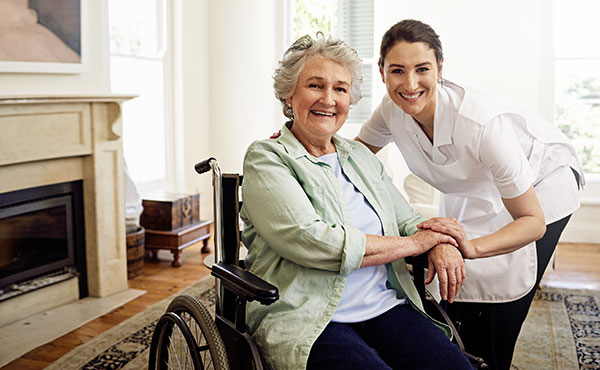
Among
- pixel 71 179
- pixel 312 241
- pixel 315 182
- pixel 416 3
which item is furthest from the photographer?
pixel 416 3

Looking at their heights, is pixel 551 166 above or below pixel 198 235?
above

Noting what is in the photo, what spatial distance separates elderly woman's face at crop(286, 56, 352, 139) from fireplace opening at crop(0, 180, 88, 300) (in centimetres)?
184

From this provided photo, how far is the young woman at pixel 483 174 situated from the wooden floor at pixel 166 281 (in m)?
1.72

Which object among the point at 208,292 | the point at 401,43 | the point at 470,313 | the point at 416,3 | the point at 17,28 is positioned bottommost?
the point at 208,292

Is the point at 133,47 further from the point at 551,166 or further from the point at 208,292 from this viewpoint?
the point at 551,166

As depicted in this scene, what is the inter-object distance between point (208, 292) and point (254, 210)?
2040 mm

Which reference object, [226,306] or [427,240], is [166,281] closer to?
[226,306]

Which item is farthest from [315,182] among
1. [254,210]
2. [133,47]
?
[133,47]

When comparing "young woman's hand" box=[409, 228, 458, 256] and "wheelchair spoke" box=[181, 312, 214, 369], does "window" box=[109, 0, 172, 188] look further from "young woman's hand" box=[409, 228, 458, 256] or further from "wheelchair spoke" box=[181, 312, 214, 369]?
"young woman's hand" box=[409, 228, 458, 256]

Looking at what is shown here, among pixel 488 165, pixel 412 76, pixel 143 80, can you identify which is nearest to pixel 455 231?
pixel 488 165

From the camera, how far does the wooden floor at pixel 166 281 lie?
2725 millimetres

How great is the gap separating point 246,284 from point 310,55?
673mm

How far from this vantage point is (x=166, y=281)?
3.71 m

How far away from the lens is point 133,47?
Result: 4324 millimetres
